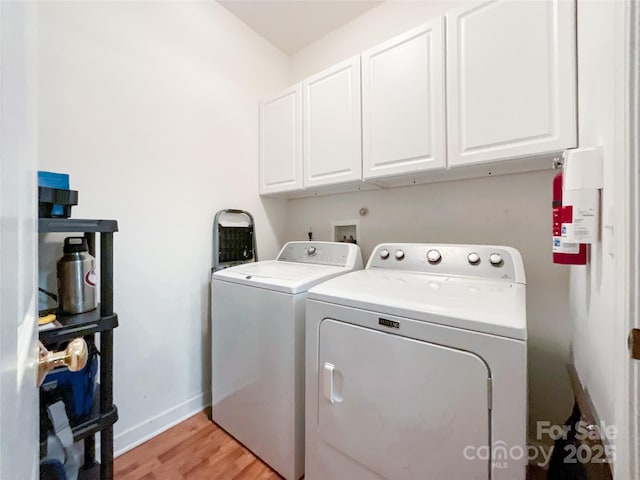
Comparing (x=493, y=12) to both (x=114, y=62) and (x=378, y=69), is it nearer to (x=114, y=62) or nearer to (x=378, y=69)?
(x=378, y=69)

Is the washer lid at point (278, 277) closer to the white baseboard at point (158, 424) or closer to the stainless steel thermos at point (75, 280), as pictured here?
the stainless steel thermos at point (75, 280)

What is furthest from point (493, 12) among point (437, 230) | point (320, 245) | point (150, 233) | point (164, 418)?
point (164, 418)

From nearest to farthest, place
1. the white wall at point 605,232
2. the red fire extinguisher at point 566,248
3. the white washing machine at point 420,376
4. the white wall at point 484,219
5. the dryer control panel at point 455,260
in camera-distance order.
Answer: the white wall at point 605,232 → the white washing machine at point 420,376 → the red fire extinguisher at point 566,248 → the dryer control panel at point 455,260 → the white wall at point 484,219

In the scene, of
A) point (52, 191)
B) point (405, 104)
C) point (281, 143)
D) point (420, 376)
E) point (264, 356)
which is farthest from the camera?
point (281, 143)

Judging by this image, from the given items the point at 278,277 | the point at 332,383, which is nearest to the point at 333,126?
the point at 278,277

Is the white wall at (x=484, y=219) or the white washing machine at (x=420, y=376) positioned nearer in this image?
the white washing machine at (x=420, y=376)

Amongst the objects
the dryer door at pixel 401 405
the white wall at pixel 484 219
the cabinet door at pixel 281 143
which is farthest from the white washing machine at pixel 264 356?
the cabinet door at pixel 281 143

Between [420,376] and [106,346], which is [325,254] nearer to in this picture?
[420,376]

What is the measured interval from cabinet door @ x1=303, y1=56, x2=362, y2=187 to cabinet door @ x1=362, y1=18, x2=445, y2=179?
7 cm

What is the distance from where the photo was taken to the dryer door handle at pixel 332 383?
1067 millimetres

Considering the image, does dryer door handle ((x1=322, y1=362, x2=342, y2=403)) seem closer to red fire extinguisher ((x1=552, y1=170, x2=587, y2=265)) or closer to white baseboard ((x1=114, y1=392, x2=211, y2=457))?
red fire extinguisher ((x1=552, y1=170, x2=587, y2=265))

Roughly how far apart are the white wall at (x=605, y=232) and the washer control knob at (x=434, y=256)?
0.54 metres

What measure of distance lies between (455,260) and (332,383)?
84cm

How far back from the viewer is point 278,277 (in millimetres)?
1425
